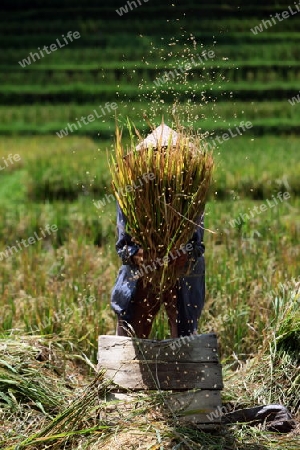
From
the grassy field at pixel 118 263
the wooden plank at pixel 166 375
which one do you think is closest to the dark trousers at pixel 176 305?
the wooden plank at pixel 166 375

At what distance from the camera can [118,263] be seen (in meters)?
5.45

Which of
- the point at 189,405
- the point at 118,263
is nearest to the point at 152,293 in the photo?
the point at 189,405

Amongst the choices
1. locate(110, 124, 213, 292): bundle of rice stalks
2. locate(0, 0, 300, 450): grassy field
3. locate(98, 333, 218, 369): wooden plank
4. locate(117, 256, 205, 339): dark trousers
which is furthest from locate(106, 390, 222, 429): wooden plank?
locate(110, 124, 213, 292): bundle of rice stalks

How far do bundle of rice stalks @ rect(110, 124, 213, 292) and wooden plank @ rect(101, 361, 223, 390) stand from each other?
0.33 meters

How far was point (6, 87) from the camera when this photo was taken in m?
15.2

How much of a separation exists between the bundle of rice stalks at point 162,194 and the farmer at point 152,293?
6 cm

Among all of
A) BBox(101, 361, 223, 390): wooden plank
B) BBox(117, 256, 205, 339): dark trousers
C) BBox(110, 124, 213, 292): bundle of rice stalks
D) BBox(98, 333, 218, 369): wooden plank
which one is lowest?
BBox(101, 361, 223, 390): wooden plank

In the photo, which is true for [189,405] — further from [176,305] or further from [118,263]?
[118,263]

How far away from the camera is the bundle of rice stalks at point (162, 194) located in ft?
10.8

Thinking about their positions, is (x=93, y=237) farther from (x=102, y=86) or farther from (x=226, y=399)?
(x=102, y=86)

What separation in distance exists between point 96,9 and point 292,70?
5.61 meters

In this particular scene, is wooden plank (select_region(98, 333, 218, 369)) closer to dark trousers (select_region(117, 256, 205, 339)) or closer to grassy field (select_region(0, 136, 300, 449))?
dark trousers (select_region(117, 256, 205, 339))

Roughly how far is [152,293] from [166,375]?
13.3 inches

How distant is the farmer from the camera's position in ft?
11.2
